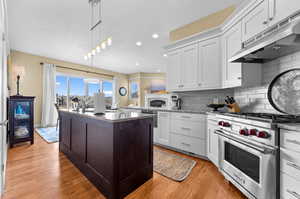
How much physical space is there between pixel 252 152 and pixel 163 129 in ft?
6.28

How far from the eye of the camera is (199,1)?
2465mm

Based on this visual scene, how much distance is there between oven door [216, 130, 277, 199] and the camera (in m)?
1.16

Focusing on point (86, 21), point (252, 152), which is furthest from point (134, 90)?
point (252, 152)

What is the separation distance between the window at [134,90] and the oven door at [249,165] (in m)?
7.31

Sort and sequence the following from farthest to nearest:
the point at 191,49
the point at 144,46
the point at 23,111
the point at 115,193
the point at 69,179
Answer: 1. the point at 144,46
2. the point at 23,111
3. the point at 191,49
4. the point at 69,179
5. the point at 115,193

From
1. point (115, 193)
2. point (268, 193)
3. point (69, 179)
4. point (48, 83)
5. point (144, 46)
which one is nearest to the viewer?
point (268, 193)

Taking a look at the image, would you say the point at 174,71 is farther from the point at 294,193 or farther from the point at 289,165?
the point at 294,193

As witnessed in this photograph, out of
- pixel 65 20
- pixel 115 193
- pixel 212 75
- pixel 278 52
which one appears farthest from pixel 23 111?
pixel 278 52

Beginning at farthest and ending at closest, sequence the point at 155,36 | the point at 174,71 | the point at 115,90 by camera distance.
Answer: the point at 115,90 → the point at 155,36 → the point at 174,71

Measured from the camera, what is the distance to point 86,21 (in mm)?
3029

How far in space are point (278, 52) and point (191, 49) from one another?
1.51 metres

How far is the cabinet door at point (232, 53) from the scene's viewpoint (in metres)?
2.03

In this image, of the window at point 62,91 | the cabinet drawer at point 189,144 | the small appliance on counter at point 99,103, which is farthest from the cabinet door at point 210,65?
the window at point 62,91

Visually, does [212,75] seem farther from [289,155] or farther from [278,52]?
[289,155]
